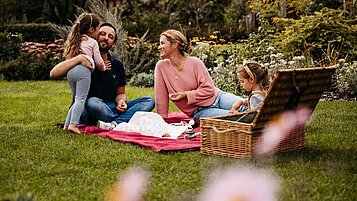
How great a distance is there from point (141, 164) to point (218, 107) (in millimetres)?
2089

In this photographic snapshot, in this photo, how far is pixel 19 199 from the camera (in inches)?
77.5

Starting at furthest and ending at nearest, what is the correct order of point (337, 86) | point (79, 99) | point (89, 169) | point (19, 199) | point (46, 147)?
point (337, 86) < point (79, 99) < point (46, 147) < point (89, 169) < point (19, 199)

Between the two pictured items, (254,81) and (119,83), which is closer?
(254,81)

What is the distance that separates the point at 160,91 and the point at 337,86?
3490mm

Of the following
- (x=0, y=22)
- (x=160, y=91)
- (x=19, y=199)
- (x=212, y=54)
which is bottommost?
(x=0, y=22)

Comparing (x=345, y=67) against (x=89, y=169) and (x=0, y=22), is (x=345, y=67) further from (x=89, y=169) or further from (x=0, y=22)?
(x=0, y=22)

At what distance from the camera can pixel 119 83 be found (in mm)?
6664

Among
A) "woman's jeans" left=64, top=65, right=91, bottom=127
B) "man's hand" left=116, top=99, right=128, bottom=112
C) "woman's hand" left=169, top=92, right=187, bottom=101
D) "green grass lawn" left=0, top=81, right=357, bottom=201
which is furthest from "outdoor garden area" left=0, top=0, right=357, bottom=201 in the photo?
"woman's hand" left=169, top=92, right=187, bottom=101

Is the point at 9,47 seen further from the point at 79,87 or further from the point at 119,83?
the point at 79,87

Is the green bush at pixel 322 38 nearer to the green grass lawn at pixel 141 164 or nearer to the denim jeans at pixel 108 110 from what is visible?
the green grass lawn at pixel 141 164

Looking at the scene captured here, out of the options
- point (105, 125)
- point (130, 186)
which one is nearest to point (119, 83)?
point (105, 125)

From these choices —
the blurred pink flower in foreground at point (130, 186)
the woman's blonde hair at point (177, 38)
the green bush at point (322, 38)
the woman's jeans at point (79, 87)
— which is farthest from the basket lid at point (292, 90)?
the green bush at point (322, 38)

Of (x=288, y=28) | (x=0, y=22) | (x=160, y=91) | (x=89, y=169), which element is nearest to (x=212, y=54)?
(x=288, y=28)

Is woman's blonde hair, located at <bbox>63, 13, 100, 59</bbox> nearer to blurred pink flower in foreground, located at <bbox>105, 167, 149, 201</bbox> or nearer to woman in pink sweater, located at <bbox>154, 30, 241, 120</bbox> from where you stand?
woman in pink sweater, located at <bbox>154, 30, 241, 120</bbox>
